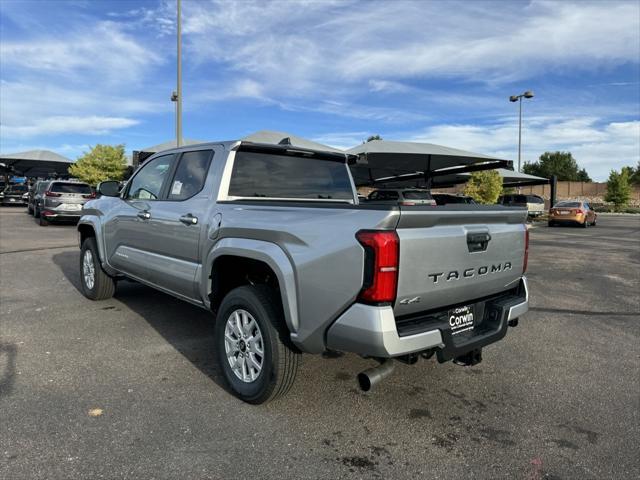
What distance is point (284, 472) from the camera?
2.60 meters

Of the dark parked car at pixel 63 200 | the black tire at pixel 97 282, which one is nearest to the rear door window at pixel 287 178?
the black tire at pixel 97 282

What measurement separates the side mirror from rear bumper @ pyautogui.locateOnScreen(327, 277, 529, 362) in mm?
3746

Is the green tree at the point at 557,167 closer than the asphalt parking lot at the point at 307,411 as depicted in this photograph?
No

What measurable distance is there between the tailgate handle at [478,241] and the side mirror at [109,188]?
4.09 m

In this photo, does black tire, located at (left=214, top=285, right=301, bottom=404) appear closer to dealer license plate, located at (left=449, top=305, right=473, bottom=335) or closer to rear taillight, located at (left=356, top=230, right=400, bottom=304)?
rear taillight, located at (left=356, top=230, right=400, bottom=304)

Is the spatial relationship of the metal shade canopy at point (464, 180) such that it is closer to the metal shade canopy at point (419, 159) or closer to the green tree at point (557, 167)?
the metal shade canopy at point (419, 159)

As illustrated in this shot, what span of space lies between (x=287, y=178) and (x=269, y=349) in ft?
5.70

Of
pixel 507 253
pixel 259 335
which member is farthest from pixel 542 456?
pixel 259 335

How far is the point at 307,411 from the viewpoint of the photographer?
330 centimetres

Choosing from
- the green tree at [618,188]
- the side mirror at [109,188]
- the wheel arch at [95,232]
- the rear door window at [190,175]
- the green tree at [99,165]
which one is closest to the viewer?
the rear door window at [190,175]

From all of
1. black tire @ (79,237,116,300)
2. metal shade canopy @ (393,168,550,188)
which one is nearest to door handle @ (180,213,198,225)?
black tire @ (79,237,116,300)

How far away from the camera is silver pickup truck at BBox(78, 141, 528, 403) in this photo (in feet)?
8.71

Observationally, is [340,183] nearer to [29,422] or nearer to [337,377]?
[337,377]

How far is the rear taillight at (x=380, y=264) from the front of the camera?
2.57 m
